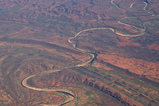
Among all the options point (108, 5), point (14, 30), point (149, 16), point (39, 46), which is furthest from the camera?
point (108, 5)

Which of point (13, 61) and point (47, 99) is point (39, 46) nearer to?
point (13, 61)

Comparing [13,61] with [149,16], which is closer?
[13,61]

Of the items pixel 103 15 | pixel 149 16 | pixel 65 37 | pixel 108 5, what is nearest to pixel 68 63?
pixel 65 37

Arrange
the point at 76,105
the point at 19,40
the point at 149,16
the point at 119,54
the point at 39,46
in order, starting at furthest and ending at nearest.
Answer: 1. the point at 149,16
2. the point at 19,40
3. the point at 39,46
4. the point at 119,54
5. the point at 76,105

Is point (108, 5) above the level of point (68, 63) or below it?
above

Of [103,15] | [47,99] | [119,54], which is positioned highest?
[103,15]

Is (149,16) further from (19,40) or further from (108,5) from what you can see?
(19,40)

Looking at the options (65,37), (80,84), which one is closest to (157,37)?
(65,37)
